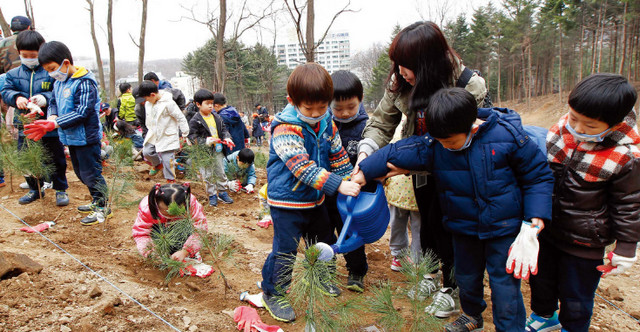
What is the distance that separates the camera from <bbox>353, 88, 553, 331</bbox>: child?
1.67 metres

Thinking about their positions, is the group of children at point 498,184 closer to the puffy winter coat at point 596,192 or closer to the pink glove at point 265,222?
the puffy winter coat at point 596,192

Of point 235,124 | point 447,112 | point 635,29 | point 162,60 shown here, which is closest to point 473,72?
point 447,112

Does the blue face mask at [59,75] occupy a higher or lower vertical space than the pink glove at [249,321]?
higher

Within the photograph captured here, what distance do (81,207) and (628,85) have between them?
4.40 metres

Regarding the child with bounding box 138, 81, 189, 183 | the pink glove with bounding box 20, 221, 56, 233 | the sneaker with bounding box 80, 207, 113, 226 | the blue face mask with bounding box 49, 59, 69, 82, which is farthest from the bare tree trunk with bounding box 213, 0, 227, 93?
the pink glove with bounding box 20, 221, 56, 233

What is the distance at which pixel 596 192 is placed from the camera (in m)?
1.74

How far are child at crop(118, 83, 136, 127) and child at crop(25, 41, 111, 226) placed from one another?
12.4 feet

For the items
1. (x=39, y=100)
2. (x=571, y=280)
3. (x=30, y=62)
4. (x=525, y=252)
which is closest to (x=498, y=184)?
(x=525, y=252)

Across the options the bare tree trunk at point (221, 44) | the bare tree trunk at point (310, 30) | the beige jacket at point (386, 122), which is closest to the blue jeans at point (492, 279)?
the beige jacket at point (386, 122)

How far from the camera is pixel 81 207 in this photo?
151 inches

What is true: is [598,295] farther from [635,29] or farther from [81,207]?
[635,29]

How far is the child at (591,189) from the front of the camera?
64.7 inches

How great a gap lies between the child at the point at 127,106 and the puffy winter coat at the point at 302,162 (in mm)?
6286

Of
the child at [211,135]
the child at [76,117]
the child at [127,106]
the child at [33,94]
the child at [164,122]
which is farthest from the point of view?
the child at [127,106]
